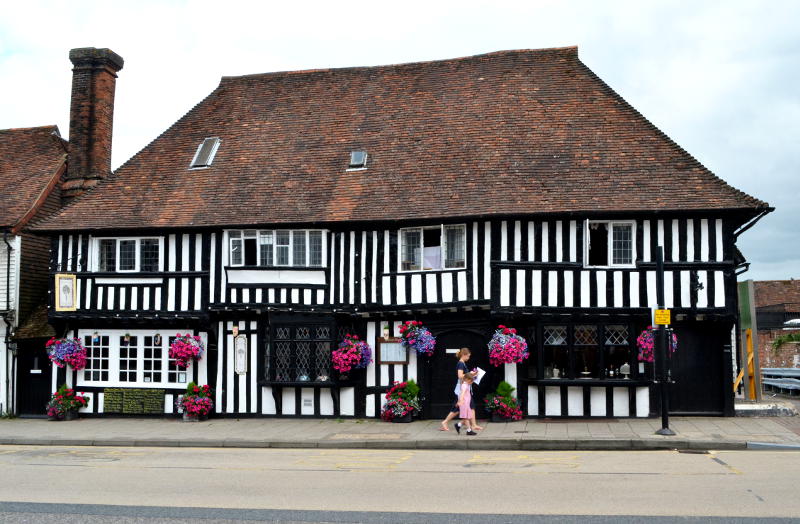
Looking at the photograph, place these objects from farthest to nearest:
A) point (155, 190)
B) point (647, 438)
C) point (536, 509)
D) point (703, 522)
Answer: point (155, 190)
point (647, 438)
point (536, 509)
point (703, 522)

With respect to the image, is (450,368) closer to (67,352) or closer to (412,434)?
(412,434)

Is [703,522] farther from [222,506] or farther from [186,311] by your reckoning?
[186,311]

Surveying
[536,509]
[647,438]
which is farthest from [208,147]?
[536,509]

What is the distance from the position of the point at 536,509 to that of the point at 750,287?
12.5 m

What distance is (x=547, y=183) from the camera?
60.5ft

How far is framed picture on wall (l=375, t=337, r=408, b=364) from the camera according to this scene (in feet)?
61.9

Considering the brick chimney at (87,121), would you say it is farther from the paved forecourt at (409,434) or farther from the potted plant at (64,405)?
the paved forecourt at (409,434)

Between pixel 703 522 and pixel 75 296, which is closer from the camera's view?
pixel 703 522

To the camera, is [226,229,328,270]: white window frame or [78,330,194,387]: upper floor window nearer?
[226,229,328,270]: white window frame

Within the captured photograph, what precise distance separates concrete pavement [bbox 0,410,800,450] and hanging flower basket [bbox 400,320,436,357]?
161cm

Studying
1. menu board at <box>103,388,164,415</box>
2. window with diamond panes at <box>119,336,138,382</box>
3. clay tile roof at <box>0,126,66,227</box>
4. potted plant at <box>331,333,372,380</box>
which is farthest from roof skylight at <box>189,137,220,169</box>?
potted plant at <box>331,333,372,380</box>

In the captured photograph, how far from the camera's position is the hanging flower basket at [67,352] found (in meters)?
19.9

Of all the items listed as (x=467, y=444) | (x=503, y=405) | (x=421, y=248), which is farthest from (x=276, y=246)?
(x=467, y=444)

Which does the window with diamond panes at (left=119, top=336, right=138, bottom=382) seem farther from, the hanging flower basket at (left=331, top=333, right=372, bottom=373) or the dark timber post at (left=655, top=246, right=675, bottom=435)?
the dark timber post at (left=655, top=246, right=675, bottom=435)
